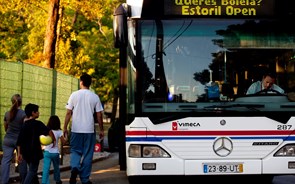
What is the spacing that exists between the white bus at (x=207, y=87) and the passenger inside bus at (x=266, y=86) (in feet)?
0.12

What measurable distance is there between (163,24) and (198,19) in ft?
1.69

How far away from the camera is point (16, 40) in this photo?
51406 mm

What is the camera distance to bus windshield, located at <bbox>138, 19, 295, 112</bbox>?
9.45 meters

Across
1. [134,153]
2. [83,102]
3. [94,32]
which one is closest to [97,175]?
[83,102]

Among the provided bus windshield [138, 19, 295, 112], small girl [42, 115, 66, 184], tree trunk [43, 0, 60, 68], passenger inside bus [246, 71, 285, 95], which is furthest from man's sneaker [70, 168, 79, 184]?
tree trunk [43, 0, 60, 68]

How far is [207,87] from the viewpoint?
31.1ft

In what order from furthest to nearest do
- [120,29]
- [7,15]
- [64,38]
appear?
1. [7,15]
2. [64,38]
3. [120,29]

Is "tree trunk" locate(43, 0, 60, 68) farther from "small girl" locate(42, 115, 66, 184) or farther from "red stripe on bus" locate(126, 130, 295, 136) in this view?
"red stripe on bus" locate(126, 130, 295, 136)

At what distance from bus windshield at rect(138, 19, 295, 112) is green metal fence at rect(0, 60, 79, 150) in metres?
7.54

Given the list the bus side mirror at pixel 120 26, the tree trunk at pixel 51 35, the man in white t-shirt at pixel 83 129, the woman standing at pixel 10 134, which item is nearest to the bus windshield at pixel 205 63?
the bus side mirror at pixel 120 26

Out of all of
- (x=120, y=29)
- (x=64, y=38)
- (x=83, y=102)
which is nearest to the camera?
(x=120, y=29)

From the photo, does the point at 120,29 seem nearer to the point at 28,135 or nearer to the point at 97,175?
the point at 28,135

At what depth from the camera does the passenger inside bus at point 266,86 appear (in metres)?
9.51

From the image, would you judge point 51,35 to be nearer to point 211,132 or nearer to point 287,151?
point 211,132
